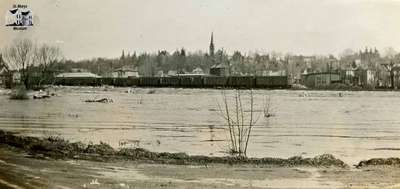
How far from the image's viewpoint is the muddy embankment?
235cm

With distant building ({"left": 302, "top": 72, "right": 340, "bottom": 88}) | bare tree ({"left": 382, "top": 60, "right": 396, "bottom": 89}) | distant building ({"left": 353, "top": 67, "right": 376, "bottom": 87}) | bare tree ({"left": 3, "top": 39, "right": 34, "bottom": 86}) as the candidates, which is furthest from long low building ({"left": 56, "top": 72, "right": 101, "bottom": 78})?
bare tree ({"left": 382, "top": 60, "right": 396, "bottom": 89})

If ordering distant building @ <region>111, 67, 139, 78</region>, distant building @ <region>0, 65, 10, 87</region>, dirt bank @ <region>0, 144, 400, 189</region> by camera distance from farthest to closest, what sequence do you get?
distant building @ <region>0, 65, 10, 87</region> → distant building @ <region>111, 67, 139, 78</region> → dirt bank @ <region>0, 144, 400, 189</region>

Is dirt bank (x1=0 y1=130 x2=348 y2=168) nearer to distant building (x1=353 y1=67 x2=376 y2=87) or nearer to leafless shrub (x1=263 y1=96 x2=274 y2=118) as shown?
leafless shrub (x1=263 y1=96 x2=274 y2=118)

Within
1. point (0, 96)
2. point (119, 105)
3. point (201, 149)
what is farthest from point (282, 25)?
point (0, 96)

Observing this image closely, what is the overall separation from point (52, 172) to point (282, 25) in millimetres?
1249

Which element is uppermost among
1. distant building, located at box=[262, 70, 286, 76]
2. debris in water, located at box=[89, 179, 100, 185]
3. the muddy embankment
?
distant building, located at box=[262, 70, 286, 76]

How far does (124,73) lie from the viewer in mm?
2455

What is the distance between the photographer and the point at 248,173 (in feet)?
7.66

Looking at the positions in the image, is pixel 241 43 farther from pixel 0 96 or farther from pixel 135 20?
pixel 0 96

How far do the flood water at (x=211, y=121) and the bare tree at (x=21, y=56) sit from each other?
0.17 metres

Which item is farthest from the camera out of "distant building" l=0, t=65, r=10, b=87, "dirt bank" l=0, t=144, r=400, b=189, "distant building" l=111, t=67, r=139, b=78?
"distant building" l=0, t=65, r=10, b=87

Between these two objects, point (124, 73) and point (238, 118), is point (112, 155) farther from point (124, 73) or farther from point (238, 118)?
point (238, 118)

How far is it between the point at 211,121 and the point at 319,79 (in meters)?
0.53

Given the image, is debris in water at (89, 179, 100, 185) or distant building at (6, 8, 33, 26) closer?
debris in water at (89, 179, 100, 185)
